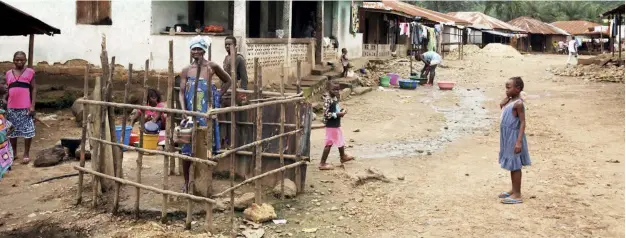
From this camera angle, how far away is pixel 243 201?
5406 millimetres

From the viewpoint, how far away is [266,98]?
255 inches

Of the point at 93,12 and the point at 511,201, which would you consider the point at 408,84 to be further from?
the point at 511,201

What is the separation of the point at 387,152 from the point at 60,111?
683cm

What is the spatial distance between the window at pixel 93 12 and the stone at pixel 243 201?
812 centimetres

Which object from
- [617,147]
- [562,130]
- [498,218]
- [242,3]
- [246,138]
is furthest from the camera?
[242,3]

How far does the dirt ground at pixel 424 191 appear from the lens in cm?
505

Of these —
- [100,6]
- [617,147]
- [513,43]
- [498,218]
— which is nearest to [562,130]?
[617,147]

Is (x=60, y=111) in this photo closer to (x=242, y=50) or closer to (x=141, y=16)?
(x=141, y=16)

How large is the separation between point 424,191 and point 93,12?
8870 millimetres

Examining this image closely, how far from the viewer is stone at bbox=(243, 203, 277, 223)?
16.9ft

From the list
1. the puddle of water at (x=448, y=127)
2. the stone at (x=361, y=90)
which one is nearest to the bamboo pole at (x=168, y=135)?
the puddle of water at (x=448, y=127)

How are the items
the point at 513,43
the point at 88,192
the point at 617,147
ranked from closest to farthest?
the point at 88,192 < the point at 617,147 < the point at 513,43

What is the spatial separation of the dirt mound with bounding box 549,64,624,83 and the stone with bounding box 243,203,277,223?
49.7ft

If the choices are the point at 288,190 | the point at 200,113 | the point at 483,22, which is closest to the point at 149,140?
the point at 288,190
